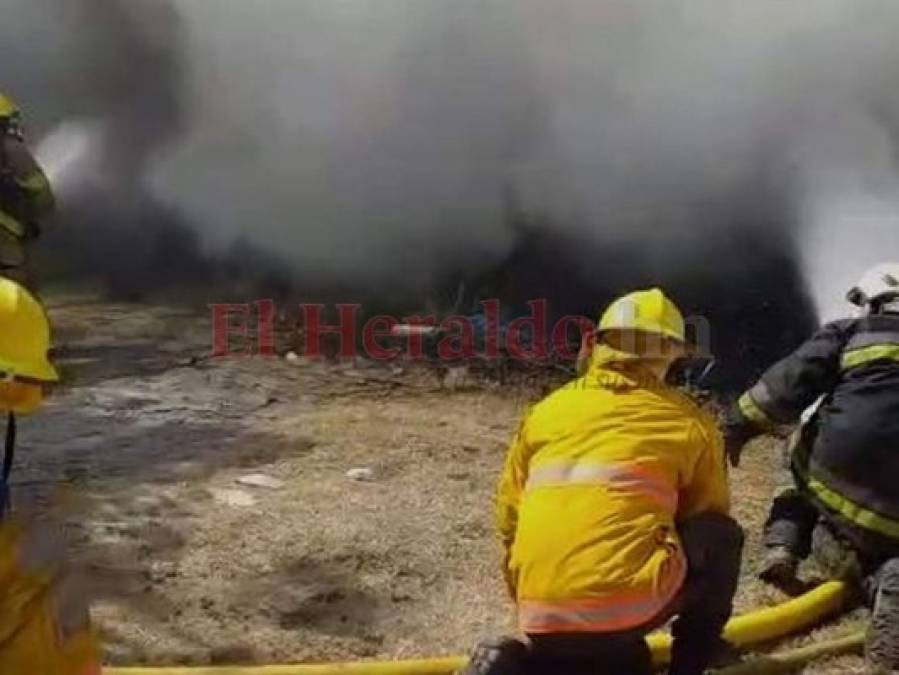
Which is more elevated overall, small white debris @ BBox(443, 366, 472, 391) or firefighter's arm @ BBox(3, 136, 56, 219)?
firefighter's arm @ BBox(3, 136, 56, 219)

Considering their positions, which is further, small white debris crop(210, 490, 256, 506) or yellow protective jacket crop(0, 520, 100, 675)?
small white debris crop(210, 490, 256, 506)

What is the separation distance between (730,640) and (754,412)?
0.79 m

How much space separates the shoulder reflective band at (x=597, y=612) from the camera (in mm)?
3004

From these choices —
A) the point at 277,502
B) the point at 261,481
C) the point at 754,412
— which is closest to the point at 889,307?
the point at 754,412

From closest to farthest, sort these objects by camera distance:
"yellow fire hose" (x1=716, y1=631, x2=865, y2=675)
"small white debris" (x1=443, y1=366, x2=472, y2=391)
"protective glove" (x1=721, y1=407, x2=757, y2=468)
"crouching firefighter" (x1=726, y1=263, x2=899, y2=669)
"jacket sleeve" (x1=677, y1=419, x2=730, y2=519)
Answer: "jacket sleeve" (x1=677, y1=419, x2=730, y2=519) < "yellow fire hose" (x1=716, y1=631, x2=865, y2=675) < "crouching firefighter" (x1=726, y1=263, x2=899, y2=669) < "protective glove" (x1=721, y1=407, x2=757, y2=468) < "small white debris" (x1=443, y1=366, x2=472, y2=391)

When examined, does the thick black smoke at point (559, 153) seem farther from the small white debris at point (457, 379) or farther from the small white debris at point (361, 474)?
the small white debris at point (361, 474)

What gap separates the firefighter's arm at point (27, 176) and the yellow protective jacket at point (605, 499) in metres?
3.63

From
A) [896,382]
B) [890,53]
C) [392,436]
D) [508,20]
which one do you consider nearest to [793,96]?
[890,53]

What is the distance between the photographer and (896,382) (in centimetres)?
411

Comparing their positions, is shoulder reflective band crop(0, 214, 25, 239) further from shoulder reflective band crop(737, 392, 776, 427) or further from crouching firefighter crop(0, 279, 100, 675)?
crouching firefighter crop(0, 279, 100, 675)

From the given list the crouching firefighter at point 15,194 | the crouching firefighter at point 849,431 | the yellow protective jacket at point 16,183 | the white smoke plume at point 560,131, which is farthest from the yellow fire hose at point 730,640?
the white smoke plume at point 560,131

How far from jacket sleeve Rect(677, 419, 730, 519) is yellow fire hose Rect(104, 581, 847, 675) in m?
0.54

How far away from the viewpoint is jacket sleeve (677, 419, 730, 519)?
323 centimetres

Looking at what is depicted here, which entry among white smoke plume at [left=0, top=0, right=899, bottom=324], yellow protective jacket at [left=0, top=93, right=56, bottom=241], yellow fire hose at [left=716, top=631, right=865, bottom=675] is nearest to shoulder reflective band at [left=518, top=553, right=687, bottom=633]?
yellow fire hose at [left=716, top=631, right=865, bottom=675]
